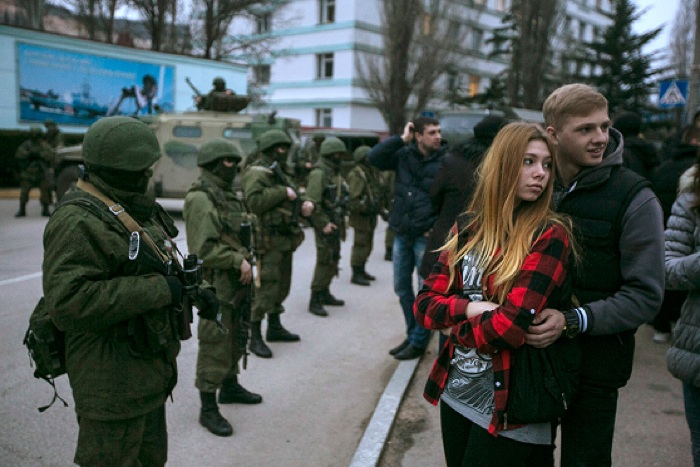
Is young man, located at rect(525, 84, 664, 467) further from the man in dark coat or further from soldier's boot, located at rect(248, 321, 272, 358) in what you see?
soldier's boot, located at rect(248, 321, 272, 358)

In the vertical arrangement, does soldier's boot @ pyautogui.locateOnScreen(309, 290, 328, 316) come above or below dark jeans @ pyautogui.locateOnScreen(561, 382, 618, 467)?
below

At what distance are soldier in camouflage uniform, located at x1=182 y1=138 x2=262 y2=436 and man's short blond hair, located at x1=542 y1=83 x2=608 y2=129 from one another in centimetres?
234

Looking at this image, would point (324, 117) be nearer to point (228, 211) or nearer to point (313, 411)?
point (228, 211)

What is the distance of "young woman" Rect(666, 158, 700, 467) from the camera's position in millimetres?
2770

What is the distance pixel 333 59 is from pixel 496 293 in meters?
34.7

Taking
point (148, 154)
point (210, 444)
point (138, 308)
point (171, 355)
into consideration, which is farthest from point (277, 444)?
point (148, 154)

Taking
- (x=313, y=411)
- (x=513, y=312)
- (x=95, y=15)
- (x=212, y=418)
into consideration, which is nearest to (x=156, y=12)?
(x=95, y=15)

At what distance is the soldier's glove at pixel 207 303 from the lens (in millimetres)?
2801

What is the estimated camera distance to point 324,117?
3634 cm

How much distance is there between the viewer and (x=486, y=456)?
217 cm

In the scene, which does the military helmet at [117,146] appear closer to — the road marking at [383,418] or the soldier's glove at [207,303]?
the soldier's glove at [207,303]

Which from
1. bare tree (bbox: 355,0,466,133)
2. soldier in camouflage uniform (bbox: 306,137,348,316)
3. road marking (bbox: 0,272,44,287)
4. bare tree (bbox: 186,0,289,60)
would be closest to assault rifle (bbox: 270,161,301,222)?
soldier in camouflage uniform (bbox: 306,137,348,316)

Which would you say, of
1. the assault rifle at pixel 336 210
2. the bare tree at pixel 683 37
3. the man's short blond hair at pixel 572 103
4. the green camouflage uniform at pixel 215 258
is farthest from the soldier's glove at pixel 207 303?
the bare tree at pixel 683 37

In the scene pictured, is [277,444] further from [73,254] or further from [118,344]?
[73,254]
